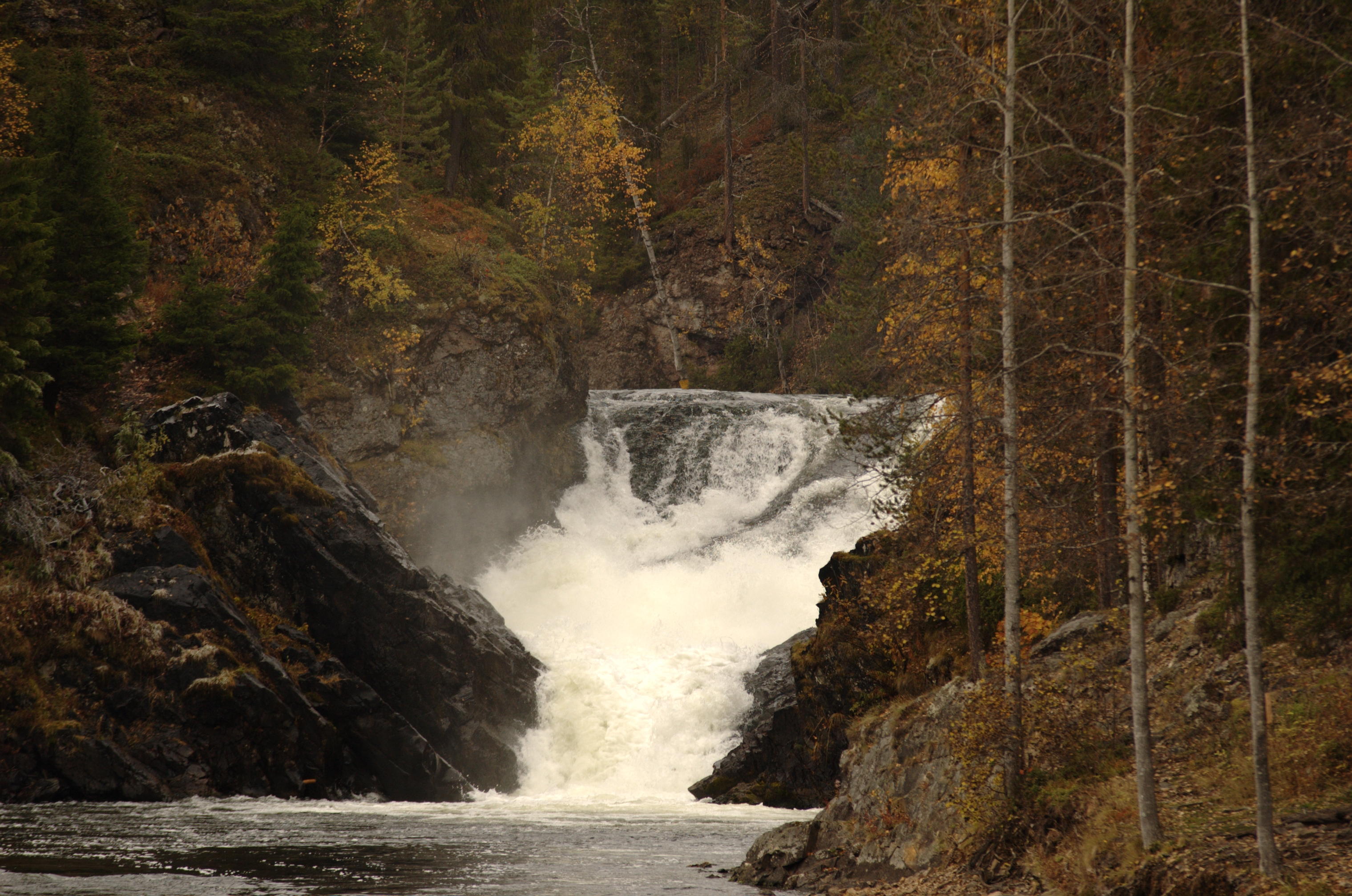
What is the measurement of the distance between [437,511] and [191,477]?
11.0 meters

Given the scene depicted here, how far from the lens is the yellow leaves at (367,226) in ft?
113

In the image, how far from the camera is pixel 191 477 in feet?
77.9

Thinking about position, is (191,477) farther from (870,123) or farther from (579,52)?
(579,52)

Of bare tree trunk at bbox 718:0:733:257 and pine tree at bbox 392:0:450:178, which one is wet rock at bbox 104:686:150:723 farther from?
bare tree trunk at bbox 718:0:733:257

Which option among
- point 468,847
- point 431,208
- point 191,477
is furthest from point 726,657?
point 431,208

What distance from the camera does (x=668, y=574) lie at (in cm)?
3381

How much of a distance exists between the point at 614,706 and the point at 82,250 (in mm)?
A: 16765

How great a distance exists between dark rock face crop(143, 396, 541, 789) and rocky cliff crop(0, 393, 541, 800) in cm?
4

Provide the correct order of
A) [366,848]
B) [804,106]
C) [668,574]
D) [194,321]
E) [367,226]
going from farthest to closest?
[804,106] → [367,226] → [668,574] → [194,321] → [366,848]

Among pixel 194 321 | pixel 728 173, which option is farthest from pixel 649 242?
pixel 194 321

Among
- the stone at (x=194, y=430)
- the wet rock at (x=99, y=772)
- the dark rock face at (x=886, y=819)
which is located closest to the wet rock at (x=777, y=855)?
the dark rock face at (x=886, y=819)

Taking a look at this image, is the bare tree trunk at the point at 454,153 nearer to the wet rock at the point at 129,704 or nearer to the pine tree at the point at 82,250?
the pine tree at the point at 82,250

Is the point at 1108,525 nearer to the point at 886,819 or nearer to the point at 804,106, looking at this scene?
the point at 886,819

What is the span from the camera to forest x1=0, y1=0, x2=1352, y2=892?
32.4 feet
